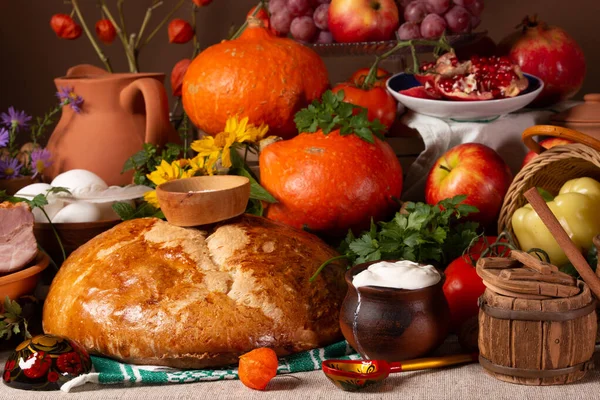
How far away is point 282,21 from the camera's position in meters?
1.68

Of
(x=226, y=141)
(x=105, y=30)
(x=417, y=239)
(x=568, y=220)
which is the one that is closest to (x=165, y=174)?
(x=226, y=141)

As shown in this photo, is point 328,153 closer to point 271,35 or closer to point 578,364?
point 271,35

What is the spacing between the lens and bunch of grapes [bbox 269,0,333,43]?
1646 mm

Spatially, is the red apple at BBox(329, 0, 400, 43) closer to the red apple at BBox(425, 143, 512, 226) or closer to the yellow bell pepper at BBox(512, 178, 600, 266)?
the red apple at BBox(425, 143, 512, 226)

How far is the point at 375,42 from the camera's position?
1557 millimetres

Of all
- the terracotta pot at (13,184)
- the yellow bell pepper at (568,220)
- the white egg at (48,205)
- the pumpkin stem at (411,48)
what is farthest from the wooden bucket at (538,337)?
the terracotta pot at (13,184)

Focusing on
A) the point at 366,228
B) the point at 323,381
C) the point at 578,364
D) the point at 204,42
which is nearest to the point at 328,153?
the point at 366,228

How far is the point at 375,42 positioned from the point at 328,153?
13.0 inches

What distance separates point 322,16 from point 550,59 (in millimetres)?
464

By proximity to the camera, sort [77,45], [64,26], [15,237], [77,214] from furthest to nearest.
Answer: [77,45]
[64,26]
[77,214]
[15,237]

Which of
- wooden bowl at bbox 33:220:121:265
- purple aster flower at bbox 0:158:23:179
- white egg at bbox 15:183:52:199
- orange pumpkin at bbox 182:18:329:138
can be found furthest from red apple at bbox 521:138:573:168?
purple aster flower at bbox 0:158:23:179

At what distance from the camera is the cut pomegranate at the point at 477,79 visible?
1.47 m

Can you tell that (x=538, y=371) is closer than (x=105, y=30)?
Yes

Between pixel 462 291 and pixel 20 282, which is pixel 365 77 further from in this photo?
pixel 20 282
